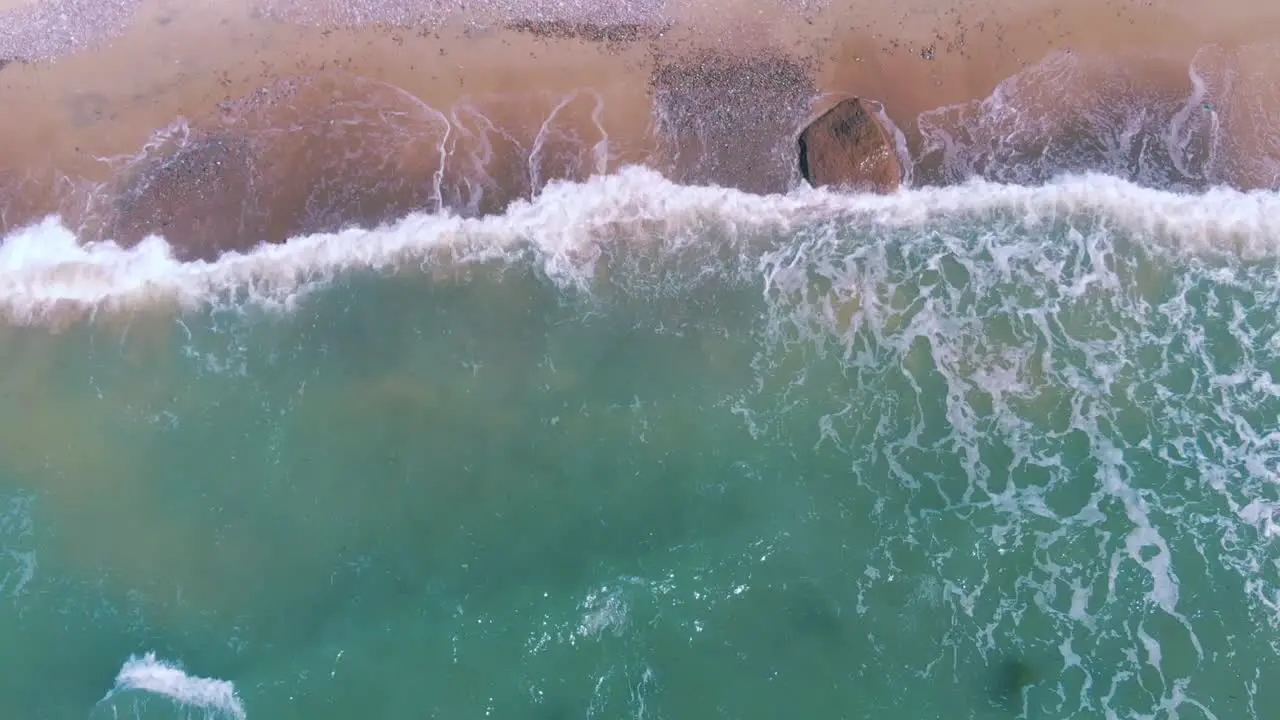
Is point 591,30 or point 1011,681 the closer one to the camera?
point 1011,681

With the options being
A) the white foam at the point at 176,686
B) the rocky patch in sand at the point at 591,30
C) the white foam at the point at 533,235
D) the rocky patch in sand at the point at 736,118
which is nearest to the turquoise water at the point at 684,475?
the white foam at the point at 176,686

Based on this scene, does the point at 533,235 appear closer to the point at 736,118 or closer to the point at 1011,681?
the point at 736,118

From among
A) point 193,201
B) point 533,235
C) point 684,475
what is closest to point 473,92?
point 533,235

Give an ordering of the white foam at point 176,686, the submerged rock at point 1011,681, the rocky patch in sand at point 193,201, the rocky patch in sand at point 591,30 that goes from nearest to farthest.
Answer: the submerged rock at point 1011,681
the white foam at point 176,686
the rocky patch in sand at point 193,201
the rocky patch in sand at point 591,30

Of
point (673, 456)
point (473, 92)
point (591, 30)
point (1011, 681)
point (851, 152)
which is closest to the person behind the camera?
point (1011, 681)

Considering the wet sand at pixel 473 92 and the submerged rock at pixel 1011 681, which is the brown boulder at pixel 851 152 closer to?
the wet sand at pixel 473 92

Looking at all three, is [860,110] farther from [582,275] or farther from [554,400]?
[554,400]

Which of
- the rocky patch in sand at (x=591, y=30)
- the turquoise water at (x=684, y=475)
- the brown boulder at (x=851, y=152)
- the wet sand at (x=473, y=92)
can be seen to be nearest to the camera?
the turquoise water at (x=684, y=475)
